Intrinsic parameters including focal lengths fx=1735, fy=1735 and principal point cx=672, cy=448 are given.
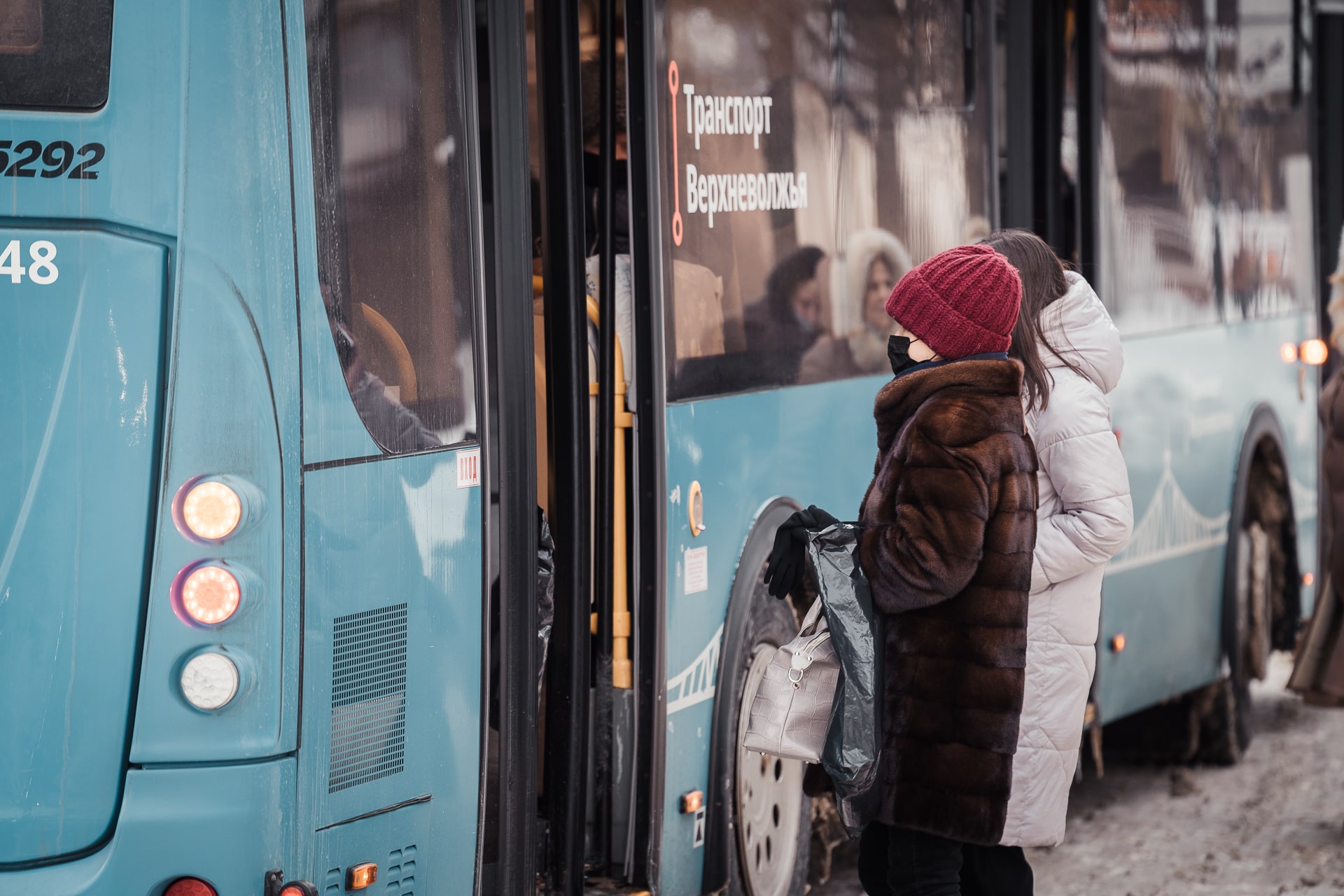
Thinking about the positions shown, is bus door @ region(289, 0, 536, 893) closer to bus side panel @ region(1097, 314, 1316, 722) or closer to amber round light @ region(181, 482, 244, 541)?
amber round light @ region(181, 482, 244, 541)

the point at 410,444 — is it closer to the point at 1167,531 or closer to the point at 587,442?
the point at 587,442

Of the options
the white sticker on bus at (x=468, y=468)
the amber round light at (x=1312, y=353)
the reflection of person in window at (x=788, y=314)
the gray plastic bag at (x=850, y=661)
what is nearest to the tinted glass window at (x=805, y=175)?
the reflection of person in window at (x=788, y=314)

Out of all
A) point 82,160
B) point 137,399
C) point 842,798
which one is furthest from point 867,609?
point 82,160

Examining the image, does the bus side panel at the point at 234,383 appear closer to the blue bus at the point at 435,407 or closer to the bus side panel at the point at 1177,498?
the blue bus at the point at 435,407

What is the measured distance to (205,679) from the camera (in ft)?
11.1

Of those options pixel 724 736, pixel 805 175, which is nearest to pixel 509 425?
pixel 724 736

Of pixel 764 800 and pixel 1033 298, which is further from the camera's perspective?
pixel 764 800

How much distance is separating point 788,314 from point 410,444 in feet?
5.93

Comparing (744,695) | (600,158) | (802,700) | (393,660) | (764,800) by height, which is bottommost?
(764,800)

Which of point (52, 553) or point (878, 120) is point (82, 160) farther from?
point (878, 120)

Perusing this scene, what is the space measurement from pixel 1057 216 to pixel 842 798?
146 inches

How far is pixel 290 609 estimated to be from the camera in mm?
3459

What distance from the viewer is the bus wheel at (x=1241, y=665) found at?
7996 mm

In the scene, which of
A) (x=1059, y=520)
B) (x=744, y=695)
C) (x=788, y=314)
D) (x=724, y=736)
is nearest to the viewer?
(x=1059, y=520)
